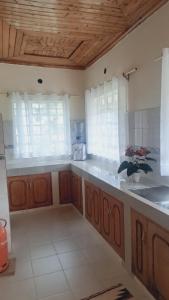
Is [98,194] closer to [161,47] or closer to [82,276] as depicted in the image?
[82,276]

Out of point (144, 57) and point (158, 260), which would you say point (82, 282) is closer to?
point (158, 260)

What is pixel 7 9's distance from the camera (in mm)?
2078

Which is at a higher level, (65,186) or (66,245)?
(65,186)

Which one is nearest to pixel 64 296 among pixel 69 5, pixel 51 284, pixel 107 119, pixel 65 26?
pixel 51 284

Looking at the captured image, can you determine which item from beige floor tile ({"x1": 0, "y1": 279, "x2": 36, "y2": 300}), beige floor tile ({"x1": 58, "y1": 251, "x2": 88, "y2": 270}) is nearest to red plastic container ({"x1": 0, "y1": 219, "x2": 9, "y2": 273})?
beige floor tile ({"x1": 0, "y1": 279, "x2": 36, "y2": 300})

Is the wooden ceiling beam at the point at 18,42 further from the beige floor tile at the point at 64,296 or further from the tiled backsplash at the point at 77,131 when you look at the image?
the beige floor tile at the point at 64,296

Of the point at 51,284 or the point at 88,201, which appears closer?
the point at 51,284

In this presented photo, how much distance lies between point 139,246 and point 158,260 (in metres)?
0.25

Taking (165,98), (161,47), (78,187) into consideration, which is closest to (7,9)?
(161,47)

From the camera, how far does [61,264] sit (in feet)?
7.28

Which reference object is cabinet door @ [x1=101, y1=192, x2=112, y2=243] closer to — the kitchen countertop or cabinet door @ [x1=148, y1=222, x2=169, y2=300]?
the kitchen countertop

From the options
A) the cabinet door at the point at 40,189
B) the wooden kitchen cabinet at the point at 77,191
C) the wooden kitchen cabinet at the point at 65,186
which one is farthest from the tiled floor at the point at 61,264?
the wooden kitchen cabinet at the point at 65,186

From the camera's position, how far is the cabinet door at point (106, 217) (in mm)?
2359

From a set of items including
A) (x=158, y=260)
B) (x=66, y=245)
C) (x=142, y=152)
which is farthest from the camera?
(x=66, y=245)
